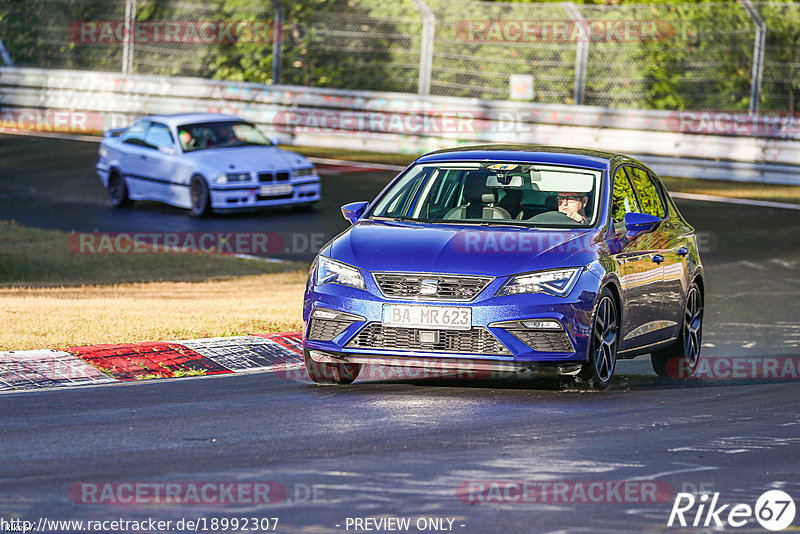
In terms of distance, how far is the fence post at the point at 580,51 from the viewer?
26.8 metres

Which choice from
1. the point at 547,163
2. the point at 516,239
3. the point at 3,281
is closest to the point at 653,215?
the point at 547,163

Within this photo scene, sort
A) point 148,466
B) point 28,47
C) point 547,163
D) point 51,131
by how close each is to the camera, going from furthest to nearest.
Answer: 1. point 28,47
2. point 51,131
3. point 547,163
4. point 148,466

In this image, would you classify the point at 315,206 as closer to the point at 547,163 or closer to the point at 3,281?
the point at 3,281

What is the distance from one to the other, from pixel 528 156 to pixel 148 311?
4234 mm

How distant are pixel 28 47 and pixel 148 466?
29.2 m

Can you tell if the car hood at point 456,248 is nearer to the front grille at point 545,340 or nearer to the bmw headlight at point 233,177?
the front grille at point 545,340

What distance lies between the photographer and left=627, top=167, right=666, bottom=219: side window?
11242 mm

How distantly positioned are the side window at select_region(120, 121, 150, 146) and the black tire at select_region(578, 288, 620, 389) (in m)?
14.1

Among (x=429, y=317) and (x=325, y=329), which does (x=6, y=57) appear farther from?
(x=429, y=317)

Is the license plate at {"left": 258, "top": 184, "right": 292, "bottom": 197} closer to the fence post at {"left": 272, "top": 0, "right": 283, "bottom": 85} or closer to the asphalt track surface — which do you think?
the fence post at {"left": 272, "top": 0, "right": 283, "bottom": 85}

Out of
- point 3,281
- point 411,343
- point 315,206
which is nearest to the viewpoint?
point 411,343

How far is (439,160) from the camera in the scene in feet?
35.7

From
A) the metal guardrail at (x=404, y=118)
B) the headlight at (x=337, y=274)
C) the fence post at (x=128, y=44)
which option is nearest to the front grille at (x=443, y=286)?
the headlight at (x=337, y=274)

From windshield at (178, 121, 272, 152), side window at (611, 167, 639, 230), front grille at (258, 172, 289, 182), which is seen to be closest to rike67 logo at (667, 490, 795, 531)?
side window at (611, 167, 639, 230)
